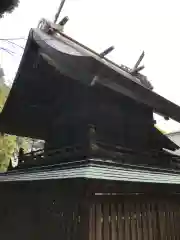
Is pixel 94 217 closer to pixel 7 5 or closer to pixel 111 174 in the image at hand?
pixel 111 174

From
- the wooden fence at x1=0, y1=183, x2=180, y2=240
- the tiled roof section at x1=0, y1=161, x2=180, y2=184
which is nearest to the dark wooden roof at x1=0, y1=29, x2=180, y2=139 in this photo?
the tiled roof section at x1=0, y1=161, x2=180, y2=184

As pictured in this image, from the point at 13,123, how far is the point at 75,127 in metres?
3.44

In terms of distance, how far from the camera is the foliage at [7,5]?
762 cm

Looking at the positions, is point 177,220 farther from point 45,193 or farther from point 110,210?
point 45,193

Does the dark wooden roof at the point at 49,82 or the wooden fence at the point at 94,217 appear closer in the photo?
the wooden fence at the point at 94,217

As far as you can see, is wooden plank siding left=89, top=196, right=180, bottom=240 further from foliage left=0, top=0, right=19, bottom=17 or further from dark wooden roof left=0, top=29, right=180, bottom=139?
foliage left=0, top=0, right=19, bottom=17

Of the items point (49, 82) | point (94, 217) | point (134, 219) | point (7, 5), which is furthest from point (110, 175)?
point (7, 5)

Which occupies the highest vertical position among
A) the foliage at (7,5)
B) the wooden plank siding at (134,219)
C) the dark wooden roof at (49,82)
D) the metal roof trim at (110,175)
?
the foliage at (7,5)

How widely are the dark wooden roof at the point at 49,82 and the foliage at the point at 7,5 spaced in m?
1.25

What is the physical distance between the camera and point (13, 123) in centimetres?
982

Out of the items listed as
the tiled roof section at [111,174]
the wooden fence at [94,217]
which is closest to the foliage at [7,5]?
the tiled roof section at [111,174]

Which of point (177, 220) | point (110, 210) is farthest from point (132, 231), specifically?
point (177, 220)

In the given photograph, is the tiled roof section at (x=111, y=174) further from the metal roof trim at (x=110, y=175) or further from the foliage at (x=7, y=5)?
the foliage at (x=7, y=5)

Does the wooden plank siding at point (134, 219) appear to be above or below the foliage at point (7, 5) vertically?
below
